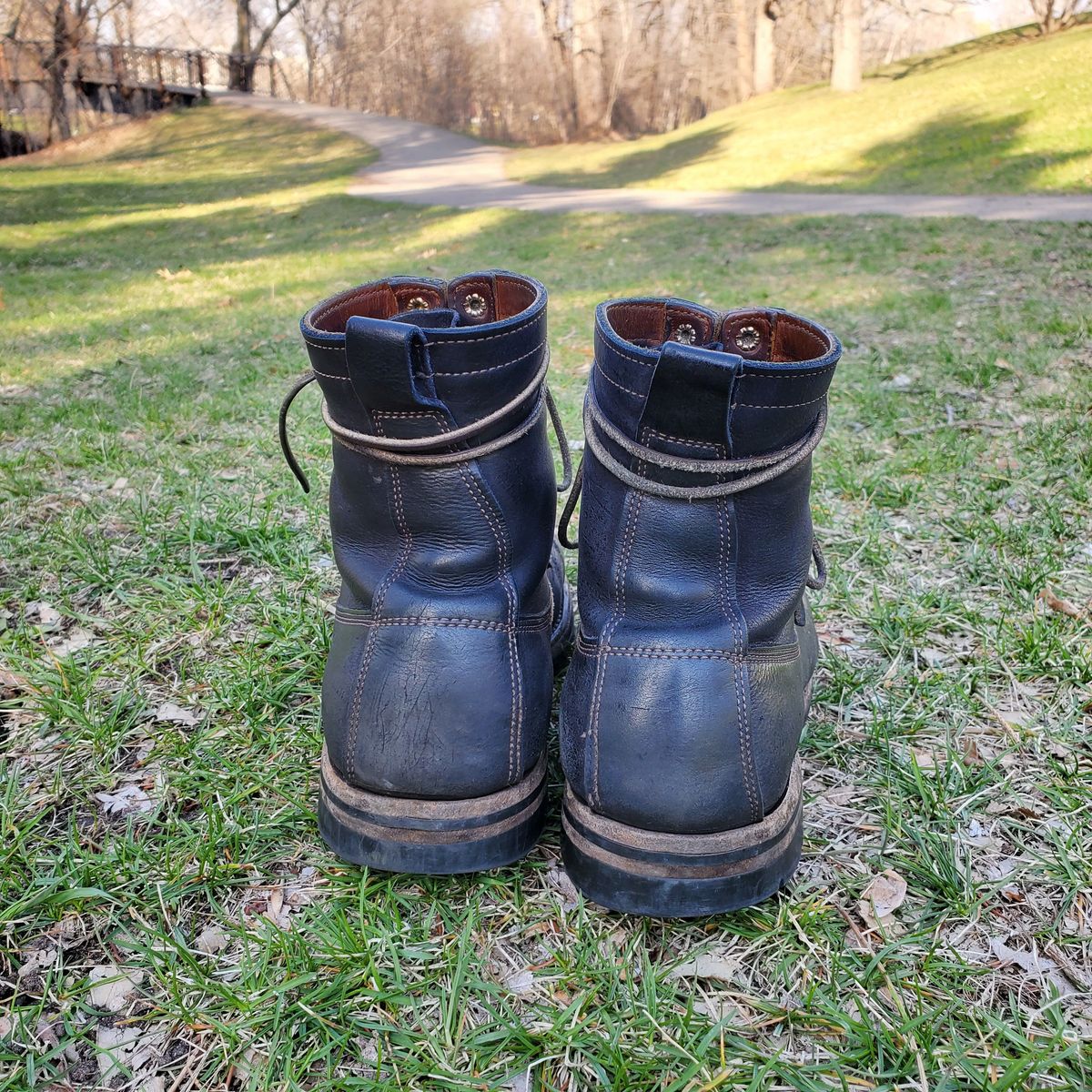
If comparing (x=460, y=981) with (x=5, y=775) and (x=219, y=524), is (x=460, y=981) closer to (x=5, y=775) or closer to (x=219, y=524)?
(x=5, y=775)

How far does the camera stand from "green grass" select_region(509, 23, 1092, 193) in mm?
10148

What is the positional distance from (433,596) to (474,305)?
1.74 feet

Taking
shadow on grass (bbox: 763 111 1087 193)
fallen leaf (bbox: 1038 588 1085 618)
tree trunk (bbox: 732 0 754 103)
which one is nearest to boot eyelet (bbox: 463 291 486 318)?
fallen leaf (bbox: 1038 588 1085 618)

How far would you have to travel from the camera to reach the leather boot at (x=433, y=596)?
1.21m

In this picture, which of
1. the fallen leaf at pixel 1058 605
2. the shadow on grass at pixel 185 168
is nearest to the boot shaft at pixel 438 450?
the fallen leaf at pixel 1058 605

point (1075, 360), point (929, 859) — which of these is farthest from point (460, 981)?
point (1075, 360)

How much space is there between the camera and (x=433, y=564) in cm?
129

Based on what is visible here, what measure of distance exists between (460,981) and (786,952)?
17.3 inches

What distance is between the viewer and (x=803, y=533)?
51.6 inches

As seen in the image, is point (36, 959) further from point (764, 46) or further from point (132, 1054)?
point (764, 46)

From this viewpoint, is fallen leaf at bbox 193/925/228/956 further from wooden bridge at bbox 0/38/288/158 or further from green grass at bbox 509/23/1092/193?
wooden bridge at bbox 0/38/288/158

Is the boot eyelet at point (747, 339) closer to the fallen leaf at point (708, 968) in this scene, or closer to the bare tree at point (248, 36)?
the fallen leaf at point (708, 968)

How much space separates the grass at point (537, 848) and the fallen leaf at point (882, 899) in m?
0.01

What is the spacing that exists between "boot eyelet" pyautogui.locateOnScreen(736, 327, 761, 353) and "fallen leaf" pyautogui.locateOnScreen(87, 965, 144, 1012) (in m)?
1.25
